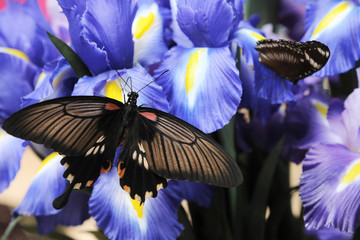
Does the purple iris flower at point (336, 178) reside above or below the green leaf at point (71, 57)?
below

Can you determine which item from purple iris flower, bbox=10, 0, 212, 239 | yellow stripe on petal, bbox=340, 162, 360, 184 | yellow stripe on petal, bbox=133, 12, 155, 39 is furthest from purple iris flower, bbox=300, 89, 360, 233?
yellow stripe on petal, bbox=133, 12, 155, 39

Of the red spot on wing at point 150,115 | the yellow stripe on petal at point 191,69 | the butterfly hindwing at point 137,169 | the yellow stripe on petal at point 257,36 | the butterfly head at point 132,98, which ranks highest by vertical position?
the yellow stripe on petal at point 257,36

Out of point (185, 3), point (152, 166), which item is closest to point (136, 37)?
point (185, 3)

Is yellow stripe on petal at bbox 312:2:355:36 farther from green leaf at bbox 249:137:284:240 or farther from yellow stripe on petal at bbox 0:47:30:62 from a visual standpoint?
yellow stripe on petal at bbox 0:47:30:62

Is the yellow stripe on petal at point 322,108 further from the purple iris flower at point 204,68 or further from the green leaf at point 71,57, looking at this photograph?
the green leaf at point 71,57

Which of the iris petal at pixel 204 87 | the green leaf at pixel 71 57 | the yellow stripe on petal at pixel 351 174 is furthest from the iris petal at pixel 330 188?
the green leaf at pixel 71 57

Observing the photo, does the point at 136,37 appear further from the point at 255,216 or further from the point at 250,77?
the point at 255,216

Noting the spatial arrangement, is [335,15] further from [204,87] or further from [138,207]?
[138,207]
